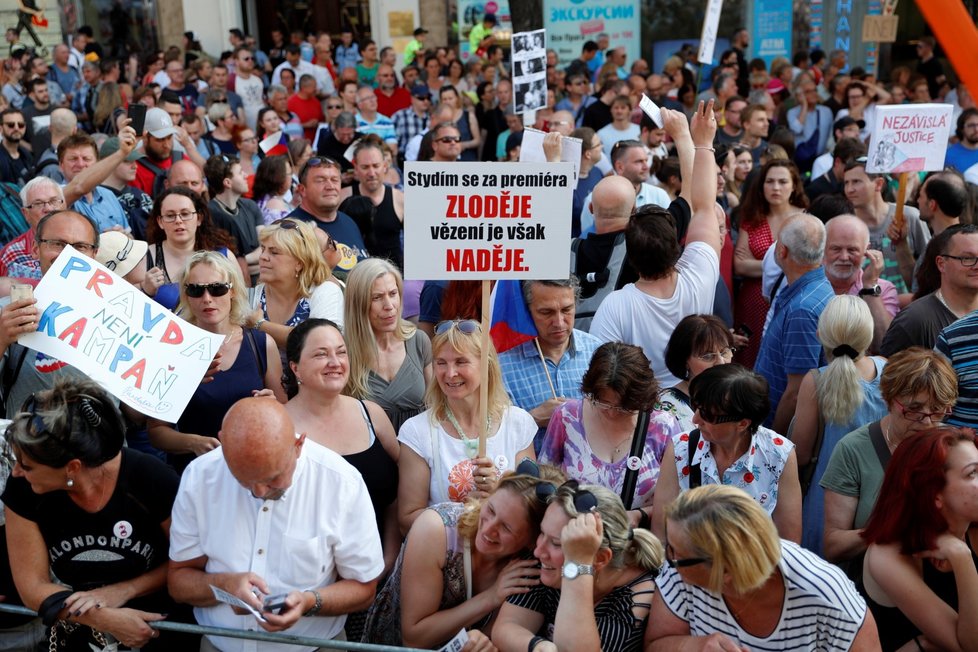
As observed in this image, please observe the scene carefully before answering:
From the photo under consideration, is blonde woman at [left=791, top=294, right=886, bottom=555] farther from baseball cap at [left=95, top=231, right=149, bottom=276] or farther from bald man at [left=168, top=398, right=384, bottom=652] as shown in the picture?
baseball cap at [left=95, top=231, right=149, bottom=276]

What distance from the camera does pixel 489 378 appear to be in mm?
4336

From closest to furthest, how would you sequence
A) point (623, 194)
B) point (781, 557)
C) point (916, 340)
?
point (781, 557), point (916, 340), point (623, 194)

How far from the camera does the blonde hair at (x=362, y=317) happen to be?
15.9ft

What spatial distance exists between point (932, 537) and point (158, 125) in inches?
272

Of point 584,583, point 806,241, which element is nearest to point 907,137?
point 806,241

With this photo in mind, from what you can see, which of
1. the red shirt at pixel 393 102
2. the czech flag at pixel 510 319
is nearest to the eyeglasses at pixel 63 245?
the czech flag at pixel 510 319

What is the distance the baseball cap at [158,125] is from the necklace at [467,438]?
5.11m

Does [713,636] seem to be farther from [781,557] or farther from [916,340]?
[916,340]

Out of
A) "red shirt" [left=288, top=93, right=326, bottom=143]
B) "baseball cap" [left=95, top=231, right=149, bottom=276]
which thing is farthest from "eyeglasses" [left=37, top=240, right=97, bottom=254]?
"red shirt" [left=288, top=93, right=326, bottom=143]

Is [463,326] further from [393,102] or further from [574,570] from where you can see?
[393,102]

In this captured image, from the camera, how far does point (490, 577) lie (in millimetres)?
3605

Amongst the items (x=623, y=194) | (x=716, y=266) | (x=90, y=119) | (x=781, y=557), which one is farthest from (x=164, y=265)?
(x=90, y=119)

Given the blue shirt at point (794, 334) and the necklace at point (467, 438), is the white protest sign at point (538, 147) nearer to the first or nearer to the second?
the blue shirt at point (794, 334)

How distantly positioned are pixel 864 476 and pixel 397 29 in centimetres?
1782
